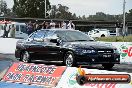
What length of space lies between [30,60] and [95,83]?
9.57m

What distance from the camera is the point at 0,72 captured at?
1130 centimetres

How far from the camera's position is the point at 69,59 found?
51.5ft

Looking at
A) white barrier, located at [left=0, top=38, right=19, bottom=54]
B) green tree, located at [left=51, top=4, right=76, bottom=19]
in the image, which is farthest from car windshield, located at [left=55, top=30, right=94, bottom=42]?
green tree, located at [left=51, top=4, right=76, bottom=19]

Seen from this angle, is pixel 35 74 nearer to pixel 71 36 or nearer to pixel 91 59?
pixel 91 59

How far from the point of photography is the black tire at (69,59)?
1543cm

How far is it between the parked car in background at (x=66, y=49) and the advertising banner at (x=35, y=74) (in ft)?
14.7

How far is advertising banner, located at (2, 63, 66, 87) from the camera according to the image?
32.4 feet

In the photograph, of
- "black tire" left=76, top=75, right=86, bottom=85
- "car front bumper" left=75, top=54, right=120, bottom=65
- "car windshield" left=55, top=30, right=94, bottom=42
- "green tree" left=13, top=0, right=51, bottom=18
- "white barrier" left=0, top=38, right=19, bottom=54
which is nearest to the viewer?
"black tire" left=76, top=75, right=86, bottom=85

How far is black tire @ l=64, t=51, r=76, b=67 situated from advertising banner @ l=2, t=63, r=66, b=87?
443 centimetres

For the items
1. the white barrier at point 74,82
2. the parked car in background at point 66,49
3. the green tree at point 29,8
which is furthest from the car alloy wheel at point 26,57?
the green tree at point 29,8

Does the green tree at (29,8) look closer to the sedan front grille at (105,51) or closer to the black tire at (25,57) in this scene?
the black tire at (25,57)

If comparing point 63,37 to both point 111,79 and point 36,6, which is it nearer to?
point 111,79

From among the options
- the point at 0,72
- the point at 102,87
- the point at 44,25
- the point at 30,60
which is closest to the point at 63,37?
the point at 30,60

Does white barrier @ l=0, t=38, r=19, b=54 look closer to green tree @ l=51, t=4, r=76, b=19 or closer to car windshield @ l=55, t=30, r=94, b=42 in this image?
car windshield @ l=55, t=30, r=94, b=42
